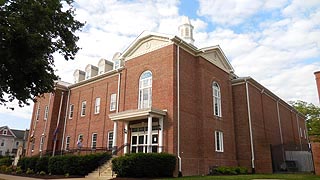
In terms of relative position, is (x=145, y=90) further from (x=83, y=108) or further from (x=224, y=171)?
(x=83, y=108)

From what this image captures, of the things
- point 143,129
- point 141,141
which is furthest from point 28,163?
point 143,129

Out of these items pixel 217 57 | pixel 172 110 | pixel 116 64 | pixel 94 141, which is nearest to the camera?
pixel 172 110

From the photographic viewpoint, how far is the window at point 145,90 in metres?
21.7

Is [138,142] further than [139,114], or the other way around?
[138,142]

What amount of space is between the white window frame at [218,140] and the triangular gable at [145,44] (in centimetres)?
840

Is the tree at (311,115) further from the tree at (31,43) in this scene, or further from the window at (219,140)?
the tree at (31,43)

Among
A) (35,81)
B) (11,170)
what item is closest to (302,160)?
(35,81)

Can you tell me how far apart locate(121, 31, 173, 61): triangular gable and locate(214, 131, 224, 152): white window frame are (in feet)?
27.6

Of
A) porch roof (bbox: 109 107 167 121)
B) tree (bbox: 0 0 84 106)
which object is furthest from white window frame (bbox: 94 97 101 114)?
tree (bbox: 0 0 84 106)

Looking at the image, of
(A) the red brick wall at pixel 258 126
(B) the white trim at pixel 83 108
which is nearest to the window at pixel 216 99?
(A) the red brick wall at pixel 258 126

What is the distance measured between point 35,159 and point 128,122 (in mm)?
10030

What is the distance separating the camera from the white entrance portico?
19.0 meters

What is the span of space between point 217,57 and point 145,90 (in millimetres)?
7952

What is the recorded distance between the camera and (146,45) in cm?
2317
